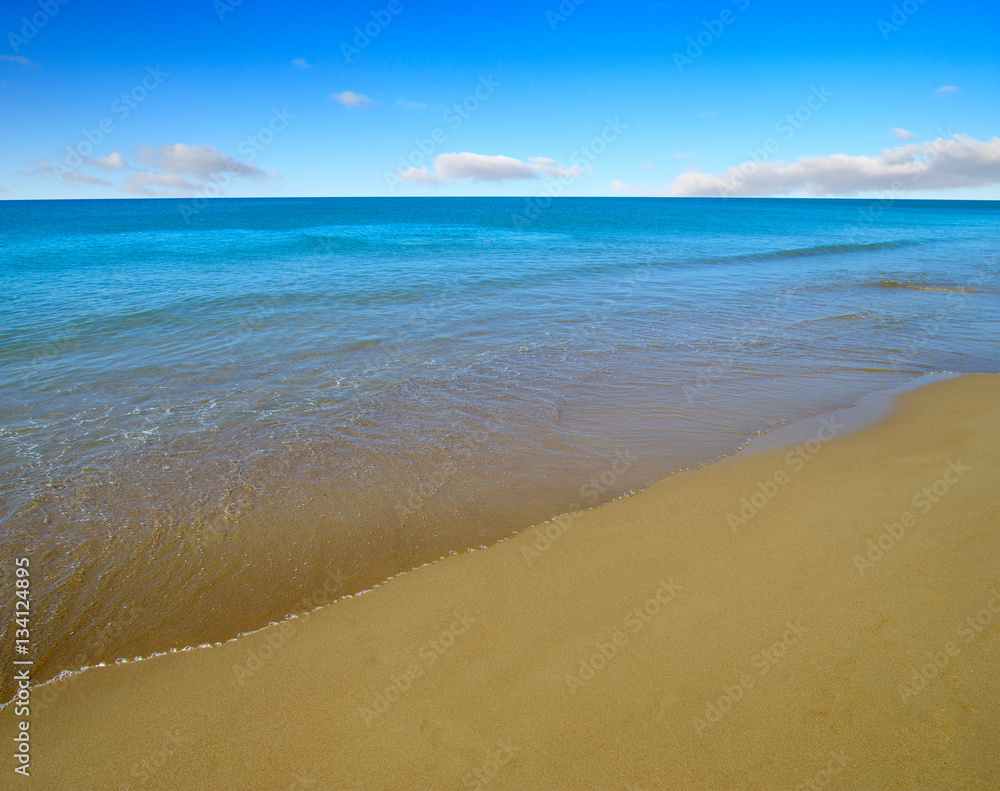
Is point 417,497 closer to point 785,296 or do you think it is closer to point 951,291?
point 785,296

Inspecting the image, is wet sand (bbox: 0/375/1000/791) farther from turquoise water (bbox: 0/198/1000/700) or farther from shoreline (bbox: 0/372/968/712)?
turquoise water (bbox: 0/198/1000/700)

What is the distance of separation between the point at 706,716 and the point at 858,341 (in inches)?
503

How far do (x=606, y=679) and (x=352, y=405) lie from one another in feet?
21.5

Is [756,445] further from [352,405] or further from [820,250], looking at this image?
[820,250]

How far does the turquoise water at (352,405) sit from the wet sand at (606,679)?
1.95 feet

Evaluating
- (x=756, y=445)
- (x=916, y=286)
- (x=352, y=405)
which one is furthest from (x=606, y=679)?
(x=916, y=286)

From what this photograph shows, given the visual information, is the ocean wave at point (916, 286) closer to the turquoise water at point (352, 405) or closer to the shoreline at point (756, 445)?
the turquoise water at point (352, 405)

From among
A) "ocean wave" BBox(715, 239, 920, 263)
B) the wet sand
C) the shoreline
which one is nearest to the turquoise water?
the shoreline

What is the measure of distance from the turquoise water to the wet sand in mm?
596

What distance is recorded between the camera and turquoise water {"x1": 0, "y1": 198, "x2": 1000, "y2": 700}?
5.29 m

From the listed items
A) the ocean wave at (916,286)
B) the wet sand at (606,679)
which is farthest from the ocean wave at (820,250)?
the wet sand at (606,679)

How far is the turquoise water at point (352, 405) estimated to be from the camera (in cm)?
529

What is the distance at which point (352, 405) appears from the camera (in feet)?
30.0

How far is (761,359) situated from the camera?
11742mm
